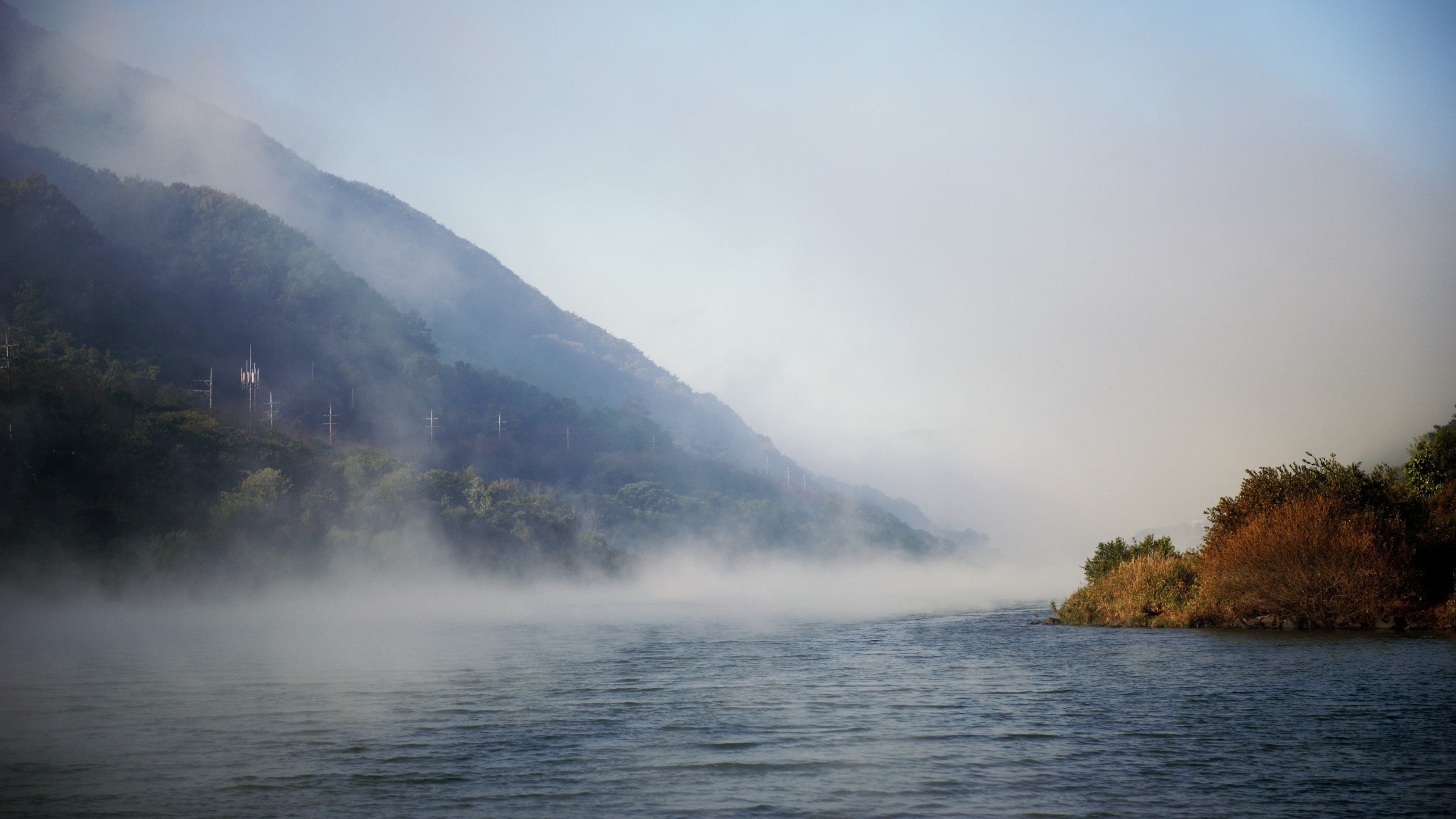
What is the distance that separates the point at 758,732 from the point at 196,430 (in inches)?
3678

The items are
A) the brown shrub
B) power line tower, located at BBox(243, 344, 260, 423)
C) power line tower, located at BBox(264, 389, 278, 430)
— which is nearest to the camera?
the brown shrub

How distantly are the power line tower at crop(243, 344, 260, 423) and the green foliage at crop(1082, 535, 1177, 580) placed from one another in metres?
126

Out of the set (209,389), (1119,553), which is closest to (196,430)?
(209,389)

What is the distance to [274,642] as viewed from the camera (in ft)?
166

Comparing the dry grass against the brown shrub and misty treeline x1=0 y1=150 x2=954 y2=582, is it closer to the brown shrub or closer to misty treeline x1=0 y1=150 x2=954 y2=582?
the brown shrub

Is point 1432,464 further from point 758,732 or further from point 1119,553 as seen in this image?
point 758,732

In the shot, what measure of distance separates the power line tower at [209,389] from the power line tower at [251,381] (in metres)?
5.00

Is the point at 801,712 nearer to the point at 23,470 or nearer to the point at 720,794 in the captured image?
the point at 720,794

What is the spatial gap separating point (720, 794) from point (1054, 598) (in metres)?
95.3

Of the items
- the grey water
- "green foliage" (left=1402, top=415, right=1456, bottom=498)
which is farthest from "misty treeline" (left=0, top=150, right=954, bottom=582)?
"green foliage" (left=1402, top=415, right=1456, bottom=498)

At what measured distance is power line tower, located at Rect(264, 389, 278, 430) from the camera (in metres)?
146

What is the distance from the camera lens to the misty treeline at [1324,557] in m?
40.4

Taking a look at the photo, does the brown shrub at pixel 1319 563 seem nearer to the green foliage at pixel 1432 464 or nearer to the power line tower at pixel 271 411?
the green foliage at pixel 1432 464

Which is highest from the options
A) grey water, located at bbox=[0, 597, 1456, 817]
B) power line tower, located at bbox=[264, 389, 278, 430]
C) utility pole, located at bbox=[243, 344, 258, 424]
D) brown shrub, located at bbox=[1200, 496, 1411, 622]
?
utility pole, located at bbox=[243, 344, 258, 424]
